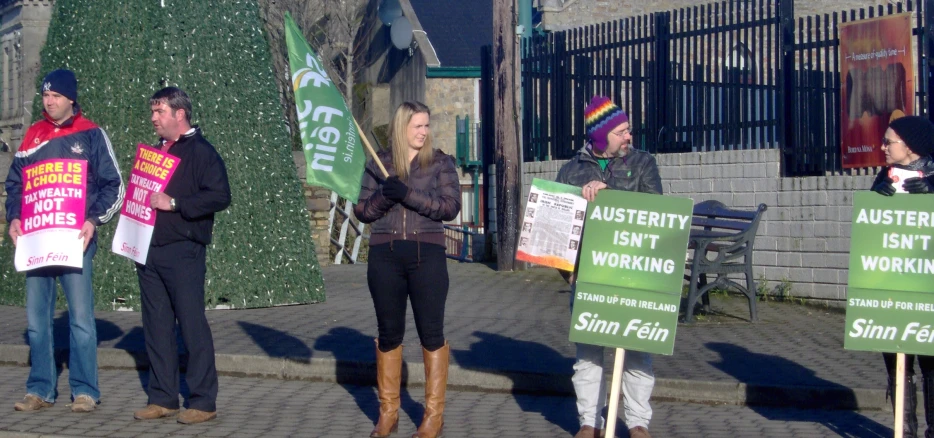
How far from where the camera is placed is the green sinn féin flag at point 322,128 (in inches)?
239

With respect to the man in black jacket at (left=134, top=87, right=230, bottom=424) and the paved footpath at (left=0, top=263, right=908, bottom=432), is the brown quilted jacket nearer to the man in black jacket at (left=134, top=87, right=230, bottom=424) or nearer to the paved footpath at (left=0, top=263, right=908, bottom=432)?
the man in black jacket at (left=134, top=87, right=230, bottom=424)

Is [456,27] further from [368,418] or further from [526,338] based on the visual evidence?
[368,418]

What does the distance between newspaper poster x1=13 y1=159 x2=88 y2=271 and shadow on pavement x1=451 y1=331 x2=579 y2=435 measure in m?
2.71

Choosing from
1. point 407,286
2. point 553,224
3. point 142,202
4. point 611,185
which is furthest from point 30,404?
point 611,185

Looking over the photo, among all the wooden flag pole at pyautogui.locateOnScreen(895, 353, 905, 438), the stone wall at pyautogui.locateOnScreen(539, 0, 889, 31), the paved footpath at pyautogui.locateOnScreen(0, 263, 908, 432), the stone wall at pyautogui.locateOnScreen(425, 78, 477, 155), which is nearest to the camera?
the wooden flag pole at pyautogui.locateOnScreen(895, 353, 905, 438)

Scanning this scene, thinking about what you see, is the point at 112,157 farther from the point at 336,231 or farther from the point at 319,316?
the point at 336,231

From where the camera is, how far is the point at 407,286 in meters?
6.39

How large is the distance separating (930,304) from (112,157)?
15.0ft

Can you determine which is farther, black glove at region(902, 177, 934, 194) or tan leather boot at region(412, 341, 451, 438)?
tan leather boot at region(412, 341, 451, 438)

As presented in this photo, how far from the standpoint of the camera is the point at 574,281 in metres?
6.31

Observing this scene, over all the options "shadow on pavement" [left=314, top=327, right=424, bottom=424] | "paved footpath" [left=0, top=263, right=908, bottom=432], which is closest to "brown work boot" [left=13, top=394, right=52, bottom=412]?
"paved footpath" [left=0, top=263, right=908, bottom=432]

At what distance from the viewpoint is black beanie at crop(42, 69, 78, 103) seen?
690 cm

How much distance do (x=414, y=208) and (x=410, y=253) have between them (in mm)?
256

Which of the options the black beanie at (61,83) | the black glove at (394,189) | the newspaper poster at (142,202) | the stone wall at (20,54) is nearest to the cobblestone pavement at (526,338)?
the newspaper poster at (142,202)
